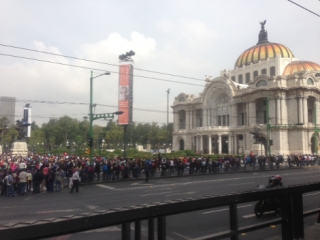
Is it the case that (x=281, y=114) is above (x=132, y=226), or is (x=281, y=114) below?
above

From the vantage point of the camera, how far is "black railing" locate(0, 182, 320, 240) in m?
2.17

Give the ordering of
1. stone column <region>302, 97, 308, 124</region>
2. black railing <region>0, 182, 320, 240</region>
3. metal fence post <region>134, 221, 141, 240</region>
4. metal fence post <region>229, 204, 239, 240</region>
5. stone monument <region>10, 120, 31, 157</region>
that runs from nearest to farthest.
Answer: black railing <region>0, 182, 320, 240</region> → metal fence post <region>134, 221, 141, 240</region> → metal fence post <region>229, 204, 239, 240</region> → stone monument <region>10, 120, 31, 157</region> → stone column <region>302, 97, 308, 124</region>

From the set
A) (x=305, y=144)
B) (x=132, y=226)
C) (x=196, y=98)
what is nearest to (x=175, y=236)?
(x=132, y=226)

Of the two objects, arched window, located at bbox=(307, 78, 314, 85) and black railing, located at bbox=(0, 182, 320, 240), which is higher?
arched window, located at bbox=(307, 78, 314, 85)

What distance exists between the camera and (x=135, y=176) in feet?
91.9

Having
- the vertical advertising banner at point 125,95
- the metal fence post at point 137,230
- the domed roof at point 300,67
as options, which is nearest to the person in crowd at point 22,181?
the metal fence post at point 137,230

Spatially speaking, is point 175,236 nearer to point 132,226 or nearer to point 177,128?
point 132,226

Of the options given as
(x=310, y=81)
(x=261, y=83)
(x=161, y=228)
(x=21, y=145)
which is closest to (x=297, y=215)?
(x=161, y=228)

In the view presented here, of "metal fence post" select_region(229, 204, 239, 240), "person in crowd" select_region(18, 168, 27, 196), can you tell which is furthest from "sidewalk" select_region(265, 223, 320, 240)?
"person in crowd" select_region(18, 168, 27, 196)

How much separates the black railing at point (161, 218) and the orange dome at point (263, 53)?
9119 cm

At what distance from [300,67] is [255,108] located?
15.0m

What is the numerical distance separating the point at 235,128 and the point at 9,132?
221ft

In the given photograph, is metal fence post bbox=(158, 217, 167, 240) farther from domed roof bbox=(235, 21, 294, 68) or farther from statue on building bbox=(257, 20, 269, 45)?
statue on building bbox=(257, 20, 269, 45)

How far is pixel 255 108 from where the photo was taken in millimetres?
75875
